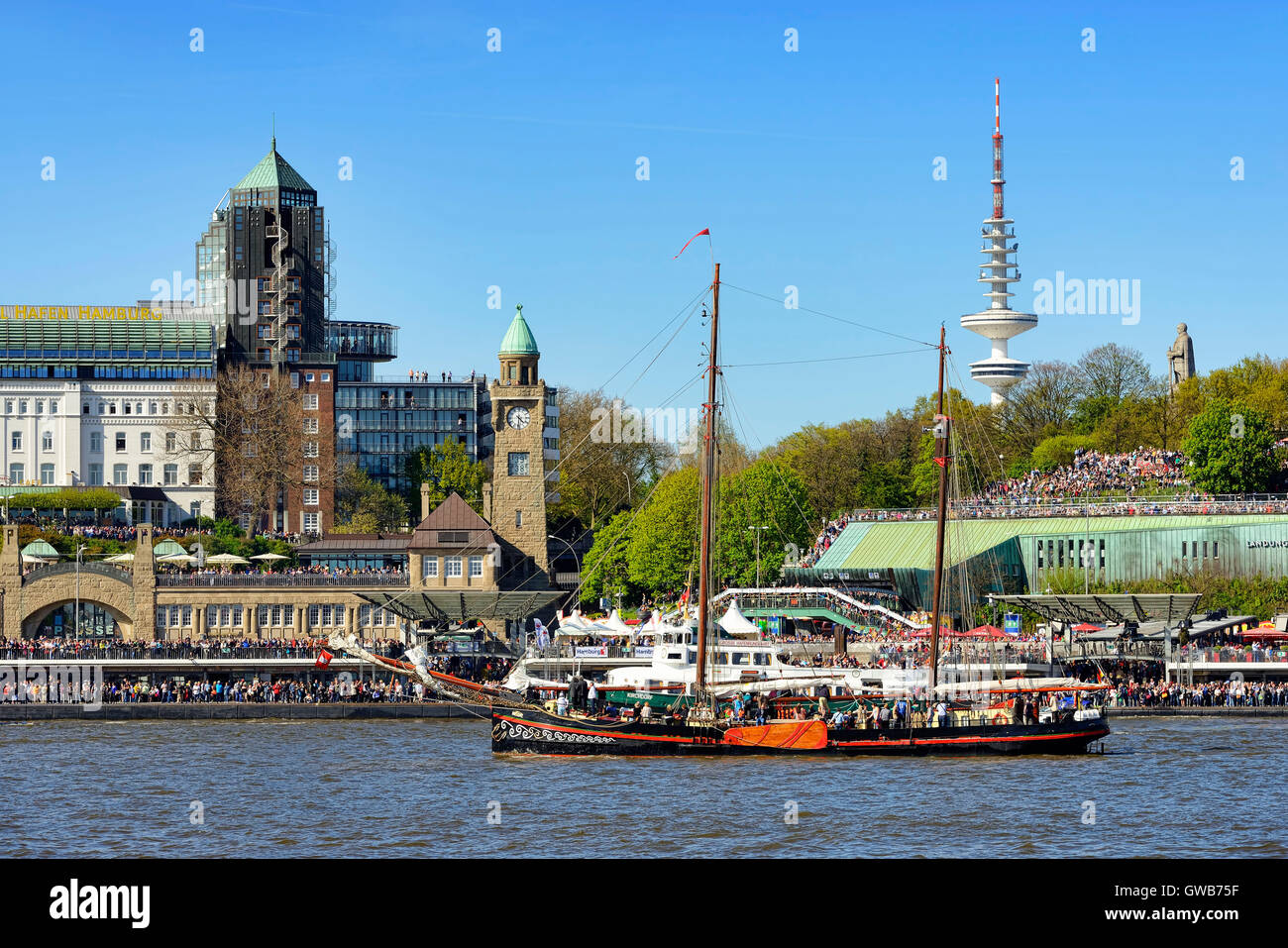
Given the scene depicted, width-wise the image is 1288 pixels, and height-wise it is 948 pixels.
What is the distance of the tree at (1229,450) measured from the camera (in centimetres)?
11206

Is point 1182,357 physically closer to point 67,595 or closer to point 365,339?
point 365,339

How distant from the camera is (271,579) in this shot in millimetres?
97375

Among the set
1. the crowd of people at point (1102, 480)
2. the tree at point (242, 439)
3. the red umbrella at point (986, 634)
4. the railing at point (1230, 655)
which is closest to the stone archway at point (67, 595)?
the tree at point (242, 439)

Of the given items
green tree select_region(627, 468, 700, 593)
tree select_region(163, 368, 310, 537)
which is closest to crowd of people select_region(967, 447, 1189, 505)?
green tree select_region(627, 468, 700, 593)

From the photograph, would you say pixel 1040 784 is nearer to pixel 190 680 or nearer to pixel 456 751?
pixel 456 751

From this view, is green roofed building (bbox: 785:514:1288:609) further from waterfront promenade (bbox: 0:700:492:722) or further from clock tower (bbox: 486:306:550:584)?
waterfront promenade (bbox: 0:700:492:722)

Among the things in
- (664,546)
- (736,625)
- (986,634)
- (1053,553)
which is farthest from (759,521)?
(986,634)

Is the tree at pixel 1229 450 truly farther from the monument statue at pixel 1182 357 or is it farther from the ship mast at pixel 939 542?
the monument statue at pixel 1182 357

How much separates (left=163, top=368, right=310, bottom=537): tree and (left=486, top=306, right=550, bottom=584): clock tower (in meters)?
31.2

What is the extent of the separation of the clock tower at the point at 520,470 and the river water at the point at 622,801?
36.3 metres
